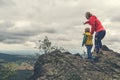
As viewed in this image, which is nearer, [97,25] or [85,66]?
[97,25]

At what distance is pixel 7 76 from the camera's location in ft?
385

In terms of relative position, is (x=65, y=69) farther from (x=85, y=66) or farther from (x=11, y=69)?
(x=11, y=69)

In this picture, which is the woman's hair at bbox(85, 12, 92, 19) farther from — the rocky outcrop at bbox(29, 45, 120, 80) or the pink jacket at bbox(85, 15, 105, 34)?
the rocky outcrop at bbox(29, 45, 120, 80)

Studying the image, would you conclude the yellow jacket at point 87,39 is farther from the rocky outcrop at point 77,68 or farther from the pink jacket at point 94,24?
the rocky outcrop at point 77,68

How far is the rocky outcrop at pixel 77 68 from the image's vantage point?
1247 inches

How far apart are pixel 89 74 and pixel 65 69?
10.8 feet

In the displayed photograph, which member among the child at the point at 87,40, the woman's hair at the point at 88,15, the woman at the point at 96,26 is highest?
the woman's hair at the point at 88,15

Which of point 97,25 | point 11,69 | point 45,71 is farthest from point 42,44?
point 97,25

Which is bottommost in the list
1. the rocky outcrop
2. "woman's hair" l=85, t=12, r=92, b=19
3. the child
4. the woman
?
the rocky outcrop

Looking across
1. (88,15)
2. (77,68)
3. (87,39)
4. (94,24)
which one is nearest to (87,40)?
(87,39)

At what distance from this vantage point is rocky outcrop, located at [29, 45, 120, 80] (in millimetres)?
31672

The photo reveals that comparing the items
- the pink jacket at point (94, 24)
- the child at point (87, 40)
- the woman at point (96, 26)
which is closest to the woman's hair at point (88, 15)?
the woman at point (96, 26)

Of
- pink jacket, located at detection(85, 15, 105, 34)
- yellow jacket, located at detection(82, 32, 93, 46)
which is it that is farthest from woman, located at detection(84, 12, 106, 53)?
yellow jacket, located at detection(82, 32, 93, 46)

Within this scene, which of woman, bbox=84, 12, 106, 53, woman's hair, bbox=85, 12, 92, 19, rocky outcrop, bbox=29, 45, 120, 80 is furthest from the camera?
rocky outcrop, bbox=29, 45, 120, 80
